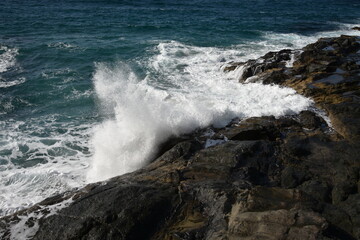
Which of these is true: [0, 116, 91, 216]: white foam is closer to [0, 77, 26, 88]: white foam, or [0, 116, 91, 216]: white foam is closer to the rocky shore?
the rocky shore

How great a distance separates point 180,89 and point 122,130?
5.87m

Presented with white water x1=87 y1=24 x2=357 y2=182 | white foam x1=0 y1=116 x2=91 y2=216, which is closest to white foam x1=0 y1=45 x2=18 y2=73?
white water x1=87 y1=24 x2=357 y2=182

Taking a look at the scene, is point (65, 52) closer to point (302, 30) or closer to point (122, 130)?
point (122, 130)

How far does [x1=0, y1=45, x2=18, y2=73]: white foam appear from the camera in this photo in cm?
1859

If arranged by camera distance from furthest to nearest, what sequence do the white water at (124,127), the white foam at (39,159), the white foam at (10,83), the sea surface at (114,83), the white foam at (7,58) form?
1. the white foam at (7,58)
2. the white foam at (10,83)
3. the sea surface at (114,83)
4. the white water at (124,127)
5. the white foam at (39,159)

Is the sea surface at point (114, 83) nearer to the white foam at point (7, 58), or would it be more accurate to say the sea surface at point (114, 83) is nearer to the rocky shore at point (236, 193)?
the white foam at point (7, 58)

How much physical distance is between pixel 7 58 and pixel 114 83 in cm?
974

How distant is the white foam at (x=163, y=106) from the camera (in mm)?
9734

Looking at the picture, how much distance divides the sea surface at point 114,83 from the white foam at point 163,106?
0.15ft

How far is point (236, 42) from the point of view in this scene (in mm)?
25297

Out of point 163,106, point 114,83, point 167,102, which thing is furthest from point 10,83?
point 163,106

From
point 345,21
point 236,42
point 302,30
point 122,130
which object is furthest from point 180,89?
point 345,21

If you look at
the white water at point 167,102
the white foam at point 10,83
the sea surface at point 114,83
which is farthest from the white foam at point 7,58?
the white water at point 167,102

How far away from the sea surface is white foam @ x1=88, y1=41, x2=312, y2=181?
0.04 metres
